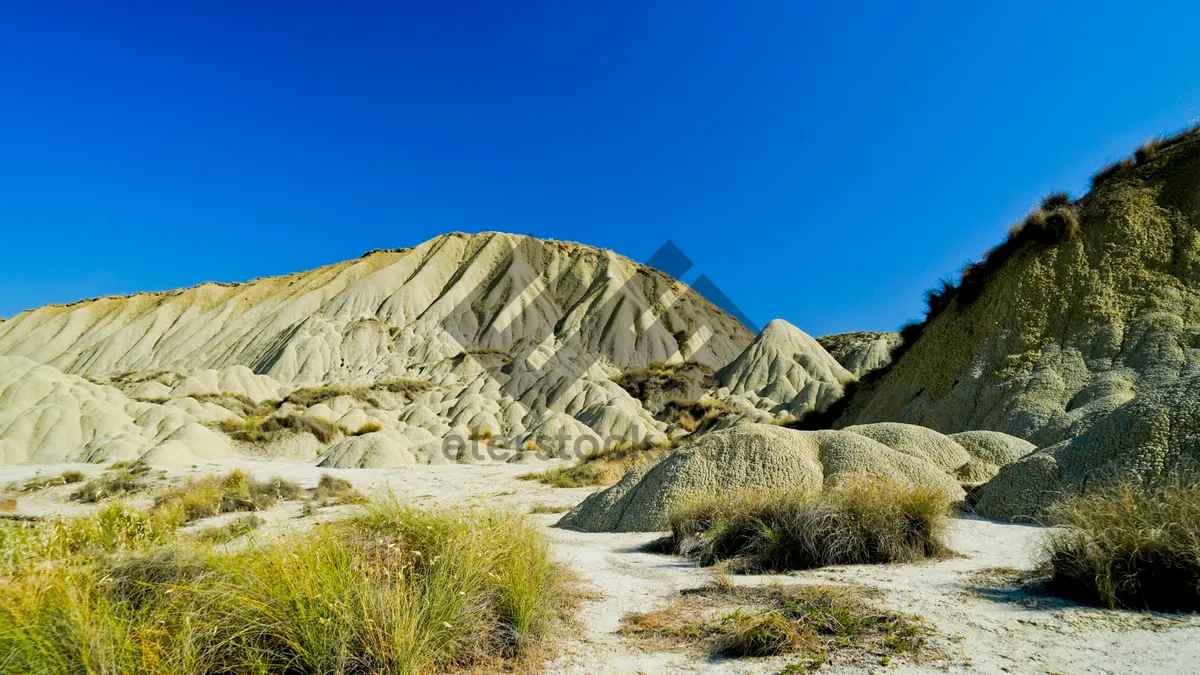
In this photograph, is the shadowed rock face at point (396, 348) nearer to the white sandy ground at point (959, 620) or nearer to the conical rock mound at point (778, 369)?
the conical rock mound at point (778, 369)

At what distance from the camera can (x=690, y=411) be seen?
4088cm

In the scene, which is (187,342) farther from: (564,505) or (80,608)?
(80,608)

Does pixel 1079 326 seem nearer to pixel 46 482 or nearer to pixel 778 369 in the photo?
pixel 46 482

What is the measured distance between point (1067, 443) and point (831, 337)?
232 ft

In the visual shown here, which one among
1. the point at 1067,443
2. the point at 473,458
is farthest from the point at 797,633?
the point at 473,458

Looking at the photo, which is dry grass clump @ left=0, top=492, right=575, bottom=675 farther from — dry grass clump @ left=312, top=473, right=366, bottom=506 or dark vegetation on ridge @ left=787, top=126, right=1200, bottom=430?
dark vegetation on ridge @ left=787, top=126, right=1200, bottom=430

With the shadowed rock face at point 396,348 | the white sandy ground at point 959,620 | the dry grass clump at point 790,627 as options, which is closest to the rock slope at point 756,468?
the white sandy ground at point 959,620

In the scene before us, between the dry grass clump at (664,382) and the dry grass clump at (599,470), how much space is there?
26.1 metres

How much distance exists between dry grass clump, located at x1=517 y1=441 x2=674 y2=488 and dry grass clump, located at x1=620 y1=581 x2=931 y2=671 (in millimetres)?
10822

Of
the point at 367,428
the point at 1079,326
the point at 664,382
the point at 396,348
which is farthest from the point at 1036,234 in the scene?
the point at 396,348

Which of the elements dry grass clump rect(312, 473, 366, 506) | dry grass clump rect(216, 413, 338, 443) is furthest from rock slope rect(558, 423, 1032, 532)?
dry grass clump rect(216, 413, 338, 443)

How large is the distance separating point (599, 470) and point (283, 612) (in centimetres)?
1570

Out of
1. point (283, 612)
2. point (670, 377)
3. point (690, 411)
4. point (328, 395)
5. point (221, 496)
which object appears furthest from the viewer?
point (670, 377)

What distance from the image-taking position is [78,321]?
83.3m
